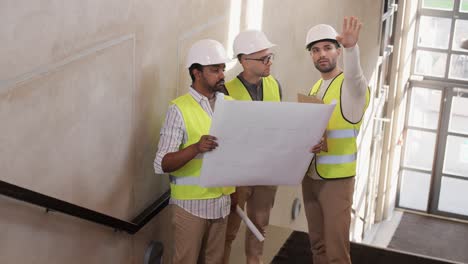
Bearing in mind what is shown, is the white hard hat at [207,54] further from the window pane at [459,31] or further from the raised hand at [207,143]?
the window pane at [459,31]

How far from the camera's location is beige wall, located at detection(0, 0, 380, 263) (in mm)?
2723

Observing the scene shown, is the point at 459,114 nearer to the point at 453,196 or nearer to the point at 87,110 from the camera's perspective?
the point at 453,196

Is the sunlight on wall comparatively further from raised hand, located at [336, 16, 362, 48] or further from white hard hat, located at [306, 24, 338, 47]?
raised hand, located at [336, 16, 362, 48]

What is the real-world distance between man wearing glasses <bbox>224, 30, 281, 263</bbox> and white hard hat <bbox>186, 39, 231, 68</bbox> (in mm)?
435

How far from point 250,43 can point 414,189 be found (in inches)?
389

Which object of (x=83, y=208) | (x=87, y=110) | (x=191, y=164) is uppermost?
(x=87, y=110)

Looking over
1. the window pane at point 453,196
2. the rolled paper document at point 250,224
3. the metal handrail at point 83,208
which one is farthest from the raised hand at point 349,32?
the window pane at point 453,196

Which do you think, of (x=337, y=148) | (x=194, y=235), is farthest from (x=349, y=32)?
(x=194, y=235)

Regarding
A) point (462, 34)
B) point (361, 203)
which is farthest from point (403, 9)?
point (361, 203)

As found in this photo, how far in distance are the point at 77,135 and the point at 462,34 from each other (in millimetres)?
10432

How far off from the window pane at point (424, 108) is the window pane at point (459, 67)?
384mm

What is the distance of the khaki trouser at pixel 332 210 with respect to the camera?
4125mm

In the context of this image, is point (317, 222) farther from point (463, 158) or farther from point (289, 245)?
point (463, 158)

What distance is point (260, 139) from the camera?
3482mm
